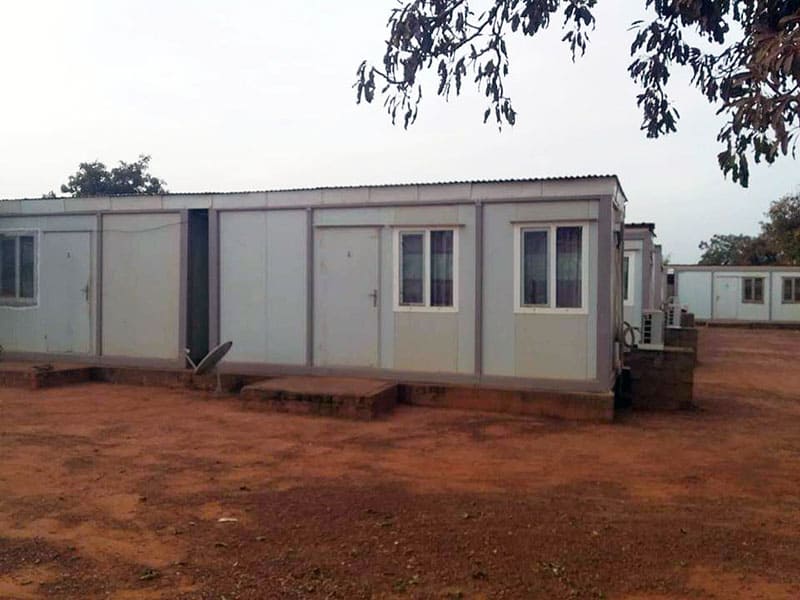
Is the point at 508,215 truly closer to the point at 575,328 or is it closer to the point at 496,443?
the point at 575,328

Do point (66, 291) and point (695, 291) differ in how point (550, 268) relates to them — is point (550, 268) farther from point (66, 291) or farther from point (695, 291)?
point (695, 291)

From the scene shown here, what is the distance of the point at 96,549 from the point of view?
179 inches

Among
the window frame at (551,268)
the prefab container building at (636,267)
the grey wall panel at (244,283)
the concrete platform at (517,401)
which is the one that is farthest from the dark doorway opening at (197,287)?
the prefab container building at (636,267)

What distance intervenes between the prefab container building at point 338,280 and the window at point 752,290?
21769 millimetres

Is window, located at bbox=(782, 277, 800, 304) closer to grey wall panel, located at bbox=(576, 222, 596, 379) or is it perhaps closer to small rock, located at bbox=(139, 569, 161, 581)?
grey wall panel, located at bbox=(576, 222, 596, 379)

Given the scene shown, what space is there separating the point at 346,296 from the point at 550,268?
9.11 ft

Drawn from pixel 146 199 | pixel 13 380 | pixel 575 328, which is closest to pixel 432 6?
pixel 575 328

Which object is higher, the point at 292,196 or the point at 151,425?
the point at 292,196

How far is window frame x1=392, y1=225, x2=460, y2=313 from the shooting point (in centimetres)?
977

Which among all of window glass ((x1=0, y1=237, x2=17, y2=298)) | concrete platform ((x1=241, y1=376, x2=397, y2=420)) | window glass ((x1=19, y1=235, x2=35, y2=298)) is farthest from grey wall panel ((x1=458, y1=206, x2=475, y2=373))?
window glass ((x1=0, y1=237, x2=17, y2=298))

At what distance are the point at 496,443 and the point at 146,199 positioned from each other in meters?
6.78

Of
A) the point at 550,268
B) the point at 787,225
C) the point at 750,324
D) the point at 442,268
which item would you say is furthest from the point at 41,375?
the point at 787,225

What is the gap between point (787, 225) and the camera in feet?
119

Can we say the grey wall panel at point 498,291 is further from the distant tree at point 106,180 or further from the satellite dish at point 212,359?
the distant tree at point 106,180
